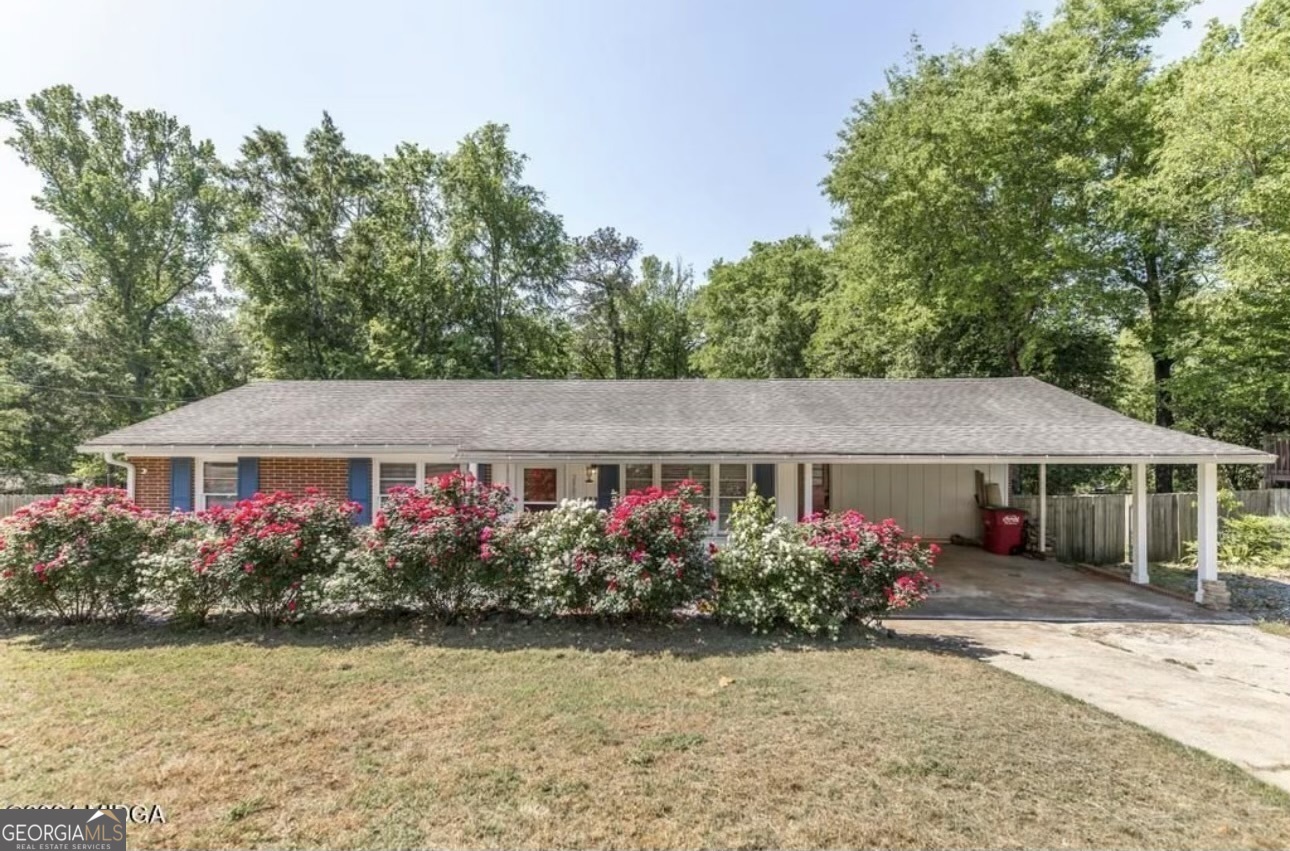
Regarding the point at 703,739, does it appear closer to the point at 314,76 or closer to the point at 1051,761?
the point at 1051,761

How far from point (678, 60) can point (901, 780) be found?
45.4ft

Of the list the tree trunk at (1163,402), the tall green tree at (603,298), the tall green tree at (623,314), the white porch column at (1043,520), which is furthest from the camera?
the tall green tree at (623,314)

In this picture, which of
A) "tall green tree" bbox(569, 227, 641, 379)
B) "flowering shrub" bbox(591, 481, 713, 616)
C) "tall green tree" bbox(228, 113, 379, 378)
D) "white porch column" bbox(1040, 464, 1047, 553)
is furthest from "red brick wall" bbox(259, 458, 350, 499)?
"tall green tree" bbox(569, 227, 641, 379)

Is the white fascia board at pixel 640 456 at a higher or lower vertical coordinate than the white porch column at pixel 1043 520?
higher

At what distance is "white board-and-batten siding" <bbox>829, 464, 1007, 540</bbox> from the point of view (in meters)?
14.0

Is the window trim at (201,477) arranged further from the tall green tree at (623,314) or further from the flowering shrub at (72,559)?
the tall green tree at (623,314)

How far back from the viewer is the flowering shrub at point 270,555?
6.63 meters

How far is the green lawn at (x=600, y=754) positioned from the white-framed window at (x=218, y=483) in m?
5.84

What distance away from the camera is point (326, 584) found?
671 cm

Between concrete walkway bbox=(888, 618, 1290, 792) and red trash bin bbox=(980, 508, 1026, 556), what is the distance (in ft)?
16.2

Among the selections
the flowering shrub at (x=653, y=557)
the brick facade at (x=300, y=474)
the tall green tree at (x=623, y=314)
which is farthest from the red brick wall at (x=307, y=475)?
the tall green tree at (x=623, y=314)

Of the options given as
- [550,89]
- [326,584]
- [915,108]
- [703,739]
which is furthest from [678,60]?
[703,739]

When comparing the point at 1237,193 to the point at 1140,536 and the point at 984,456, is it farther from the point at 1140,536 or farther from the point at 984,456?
the point at 984,456

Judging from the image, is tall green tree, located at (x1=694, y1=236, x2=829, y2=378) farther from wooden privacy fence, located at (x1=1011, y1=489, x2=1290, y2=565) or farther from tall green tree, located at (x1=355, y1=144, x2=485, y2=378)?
→ wooden privacy fence, located at (x1=1011, y1=489, x2=1290, y2=565)
